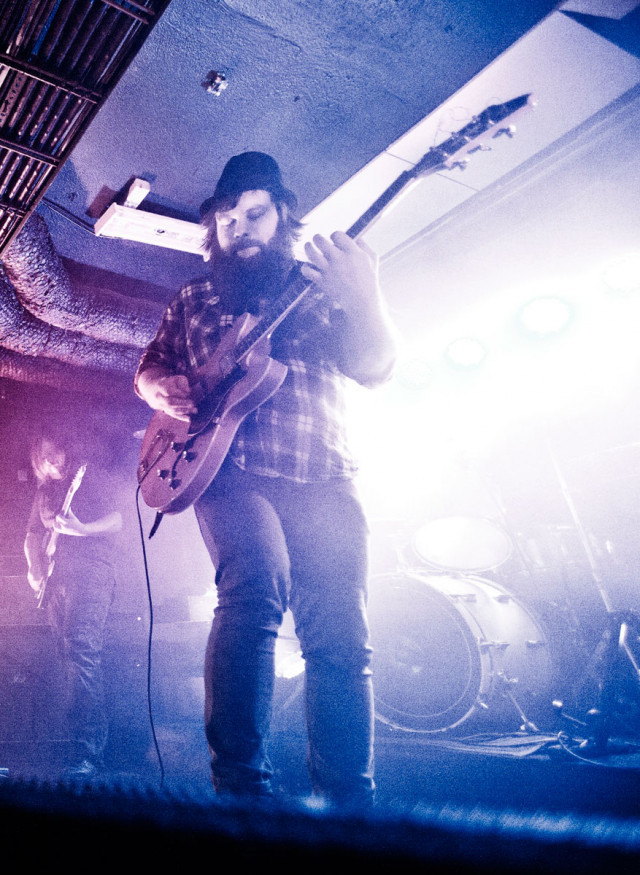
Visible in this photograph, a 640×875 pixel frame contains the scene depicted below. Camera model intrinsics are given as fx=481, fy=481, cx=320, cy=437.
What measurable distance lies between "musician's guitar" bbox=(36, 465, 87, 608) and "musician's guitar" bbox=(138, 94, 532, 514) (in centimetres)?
295

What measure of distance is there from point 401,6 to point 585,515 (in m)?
4.92

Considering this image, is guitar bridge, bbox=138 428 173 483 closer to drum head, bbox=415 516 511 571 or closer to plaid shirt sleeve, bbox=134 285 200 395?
plaid shirt sleeve, bbox=134 285 200 395

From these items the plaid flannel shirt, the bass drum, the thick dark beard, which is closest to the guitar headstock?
the thick dark beard

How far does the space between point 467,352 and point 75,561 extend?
429cm

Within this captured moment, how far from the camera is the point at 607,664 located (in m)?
3.05

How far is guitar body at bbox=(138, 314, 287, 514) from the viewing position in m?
1.60

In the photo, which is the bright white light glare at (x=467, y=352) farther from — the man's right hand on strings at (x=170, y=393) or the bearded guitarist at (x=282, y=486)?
the man's right hand on strings at (x=170, y=393)

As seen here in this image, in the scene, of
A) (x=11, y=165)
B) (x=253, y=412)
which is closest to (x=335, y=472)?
(x=253, y=412)

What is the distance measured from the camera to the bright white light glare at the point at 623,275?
364 cm

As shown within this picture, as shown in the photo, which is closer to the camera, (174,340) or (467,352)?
(174,340)

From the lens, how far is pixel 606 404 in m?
5.78

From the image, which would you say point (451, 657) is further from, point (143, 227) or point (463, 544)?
point (143, 227)

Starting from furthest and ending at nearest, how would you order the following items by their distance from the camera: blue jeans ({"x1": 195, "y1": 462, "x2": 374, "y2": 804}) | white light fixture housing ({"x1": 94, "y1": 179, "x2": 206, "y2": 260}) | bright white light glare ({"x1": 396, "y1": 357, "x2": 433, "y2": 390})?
bright white light glare ({"x1": 396, "y1": 357, "x2": 433, "y2": 390})
white light fixture housing ({"x1": 94, "y1": 179, "x2": 206, "y2": 260})
blue jeans ({"x1": 195, "y1": 462, "x2": 374, "y2": 804})

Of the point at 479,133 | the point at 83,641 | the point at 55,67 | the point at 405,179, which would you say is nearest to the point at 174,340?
the point at 55,67
